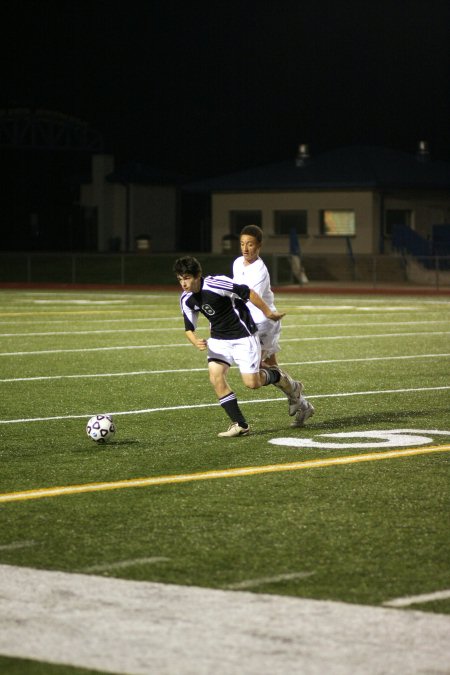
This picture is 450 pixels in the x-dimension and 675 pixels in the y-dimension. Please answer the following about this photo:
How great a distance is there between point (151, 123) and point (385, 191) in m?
27.6

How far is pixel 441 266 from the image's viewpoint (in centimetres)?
5009

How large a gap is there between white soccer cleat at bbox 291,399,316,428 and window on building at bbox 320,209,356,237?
44.1 metres

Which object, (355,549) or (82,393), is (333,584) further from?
(82,393)

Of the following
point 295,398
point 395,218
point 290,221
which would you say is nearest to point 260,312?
point 295,398

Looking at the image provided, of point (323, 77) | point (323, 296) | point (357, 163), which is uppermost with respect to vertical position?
point (323, 77)

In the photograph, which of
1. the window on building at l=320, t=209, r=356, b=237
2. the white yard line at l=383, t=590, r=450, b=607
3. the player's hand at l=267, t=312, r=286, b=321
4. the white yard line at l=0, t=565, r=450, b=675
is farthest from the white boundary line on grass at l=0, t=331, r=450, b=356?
the window on building at l=320, t=209, r=356, b=237

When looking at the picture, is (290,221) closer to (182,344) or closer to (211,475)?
(182,344)

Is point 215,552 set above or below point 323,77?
below

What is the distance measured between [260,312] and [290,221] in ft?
150

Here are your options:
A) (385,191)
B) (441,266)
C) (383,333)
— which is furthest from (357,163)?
(383,333)

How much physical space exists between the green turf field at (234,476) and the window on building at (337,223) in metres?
36.5

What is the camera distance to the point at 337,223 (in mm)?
55969

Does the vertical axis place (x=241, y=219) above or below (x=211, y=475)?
above

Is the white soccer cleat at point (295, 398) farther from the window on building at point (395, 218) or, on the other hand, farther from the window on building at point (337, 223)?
the window on building at point (395, 218)
